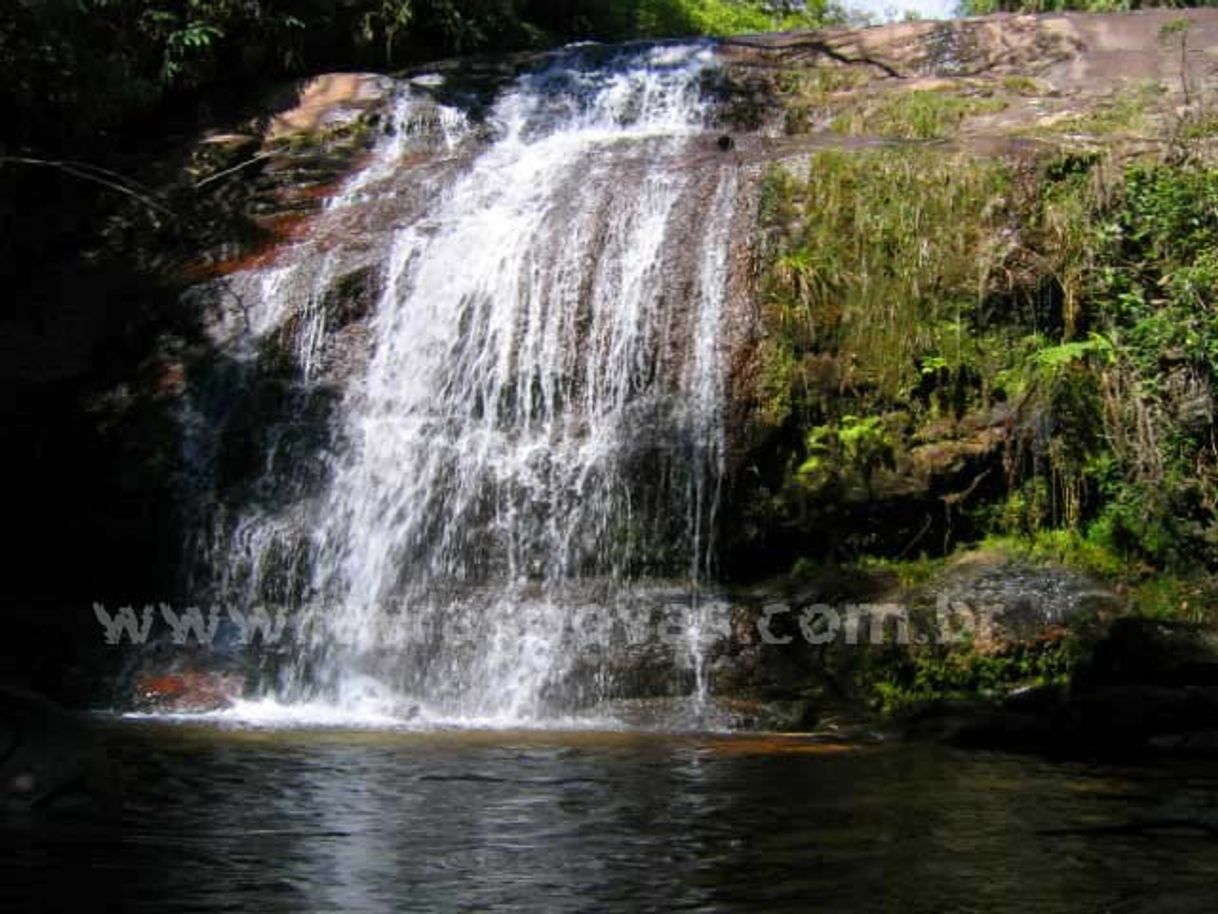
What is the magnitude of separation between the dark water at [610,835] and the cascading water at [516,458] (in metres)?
2.00

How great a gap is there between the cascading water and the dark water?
6.55ft

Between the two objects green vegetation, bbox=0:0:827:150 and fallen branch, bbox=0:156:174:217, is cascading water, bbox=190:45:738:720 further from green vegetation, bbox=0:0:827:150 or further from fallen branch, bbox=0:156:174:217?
green vegetation, bbox=0:0:827:150

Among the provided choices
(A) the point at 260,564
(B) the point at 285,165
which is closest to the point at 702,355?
(A) the point at 260,564

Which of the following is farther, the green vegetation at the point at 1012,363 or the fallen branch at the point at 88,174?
the green vegetation at the point at 1012,363

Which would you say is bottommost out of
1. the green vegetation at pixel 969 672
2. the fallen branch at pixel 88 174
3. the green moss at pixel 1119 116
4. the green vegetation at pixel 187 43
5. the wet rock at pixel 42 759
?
the wet rock at pixel 42 759

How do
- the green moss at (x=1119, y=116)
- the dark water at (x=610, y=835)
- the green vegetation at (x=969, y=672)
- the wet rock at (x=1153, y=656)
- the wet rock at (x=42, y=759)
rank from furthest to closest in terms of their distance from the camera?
the green moss at (x=1119, y=116)
the green vegetation at (x=969, y=672)
the wet rock at (x=1153, y=656)
the wet rock at (x=42, y=759)
the dark water at (x=610, y=835)

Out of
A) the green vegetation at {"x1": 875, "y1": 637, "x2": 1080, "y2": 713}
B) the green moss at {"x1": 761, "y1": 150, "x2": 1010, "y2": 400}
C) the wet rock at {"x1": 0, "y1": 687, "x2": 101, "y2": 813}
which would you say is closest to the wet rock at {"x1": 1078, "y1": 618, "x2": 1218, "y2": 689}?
the green vegetation at {"x1": 875, "y1": 637, "x2": 1080, "y2": 713}

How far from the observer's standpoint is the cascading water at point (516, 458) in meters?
9.05

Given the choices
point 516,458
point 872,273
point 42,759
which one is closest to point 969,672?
point 872,273

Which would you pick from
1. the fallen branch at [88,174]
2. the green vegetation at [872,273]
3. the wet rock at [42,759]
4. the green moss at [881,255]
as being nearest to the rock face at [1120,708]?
the green vegetation at [872,273]

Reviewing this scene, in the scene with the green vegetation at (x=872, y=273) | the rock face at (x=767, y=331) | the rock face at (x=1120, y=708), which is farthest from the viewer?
the green vegetation at (x=872, y=273)

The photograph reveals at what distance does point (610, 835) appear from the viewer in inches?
195

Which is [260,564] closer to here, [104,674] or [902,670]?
[104,674]

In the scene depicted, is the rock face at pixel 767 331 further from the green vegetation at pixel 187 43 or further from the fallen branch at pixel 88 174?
the fallen branch at pixel 88 174
